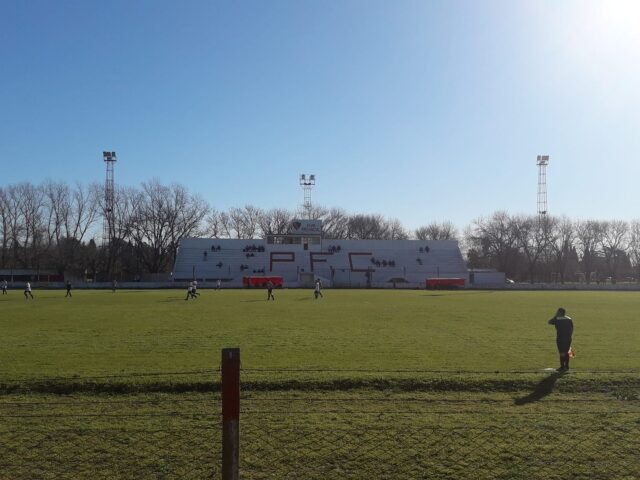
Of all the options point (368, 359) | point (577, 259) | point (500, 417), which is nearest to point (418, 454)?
point (500, 417)

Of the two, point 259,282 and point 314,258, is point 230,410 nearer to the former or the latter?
point 259,282

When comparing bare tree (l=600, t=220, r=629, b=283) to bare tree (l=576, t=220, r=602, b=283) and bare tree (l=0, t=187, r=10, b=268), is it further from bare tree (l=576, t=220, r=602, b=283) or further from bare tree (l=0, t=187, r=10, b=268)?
bare tree (l=0, t=187, r=10, b=268)

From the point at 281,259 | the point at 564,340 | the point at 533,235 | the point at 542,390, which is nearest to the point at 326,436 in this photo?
the point at 542,390

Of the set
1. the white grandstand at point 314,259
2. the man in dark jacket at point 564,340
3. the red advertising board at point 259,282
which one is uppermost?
the white grandstand at point 314,259

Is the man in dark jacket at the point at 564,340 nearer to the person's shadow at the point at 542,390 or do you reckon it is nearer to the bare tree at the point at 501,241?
the person's shadow at the point at 542,390

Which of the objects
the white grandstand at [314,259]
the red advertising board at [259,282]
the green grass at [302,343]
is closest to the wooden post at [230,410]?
the green grass at [302,343]

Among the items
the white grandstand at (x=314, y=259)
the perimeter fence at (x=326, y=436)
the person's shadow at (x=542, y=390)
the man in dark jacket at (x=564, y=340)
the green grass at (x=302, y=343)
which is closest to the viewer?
the perimeter fence at (x=326, y=436)

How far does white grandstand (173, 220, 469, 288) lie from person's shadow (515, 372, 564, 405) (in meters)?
70.1

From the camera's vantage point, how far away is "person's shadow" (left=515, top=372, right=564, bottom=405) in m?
8.84

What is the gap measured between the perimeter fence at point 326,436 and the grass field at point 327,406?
25 mm

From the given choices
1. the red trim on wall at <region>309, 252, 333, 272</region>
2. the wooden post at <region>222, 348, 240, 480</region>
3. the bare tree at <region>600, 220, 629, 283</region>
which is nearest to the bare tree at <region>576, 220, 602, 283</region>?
the bare tree at <region>600, 220, 629, 283</region>

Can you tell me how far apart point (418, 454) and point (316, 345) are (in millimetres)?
8713

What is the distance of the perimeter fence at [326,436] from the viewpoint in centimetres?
568

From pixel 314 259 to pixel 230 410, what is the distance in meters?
83.8
